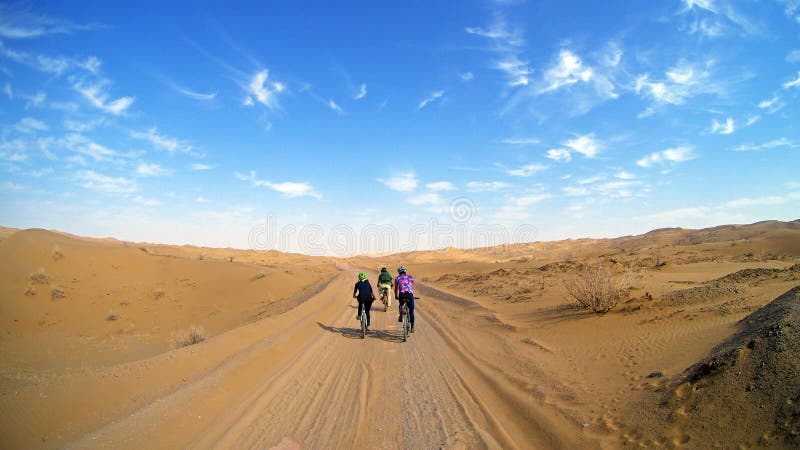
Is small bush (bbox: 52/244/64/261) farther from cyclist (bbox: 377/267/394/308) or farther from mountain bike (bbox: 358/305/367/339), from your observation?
mountain bike (bbox: 358/305/367/339)

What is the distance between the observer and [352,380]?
26.0ft

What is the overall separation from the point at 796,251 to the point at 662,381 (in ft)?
113

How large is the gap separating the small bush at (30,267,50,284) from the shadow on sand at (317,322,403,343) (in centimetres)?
1888

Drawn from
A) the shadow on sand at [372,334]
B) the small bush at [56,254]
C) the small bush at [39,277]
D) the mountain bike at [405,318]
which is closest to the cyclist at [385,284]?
the shadow on sand at [372,334]

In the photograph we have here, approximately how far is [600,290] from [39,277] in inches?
1115

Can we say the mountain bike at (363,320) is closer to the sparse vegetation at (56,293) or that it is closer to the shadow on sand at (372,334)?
the shadow on sand at (372,334)

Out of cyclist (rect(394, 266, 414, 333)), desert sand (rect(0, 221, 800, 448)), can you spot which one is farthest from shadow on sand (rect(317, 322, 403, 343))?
cyclist (rect(394, 266, 414, 333))

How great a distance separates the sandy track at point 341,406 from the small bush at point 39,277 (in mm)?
18987

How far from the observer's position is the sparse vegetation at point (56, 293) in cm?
2078

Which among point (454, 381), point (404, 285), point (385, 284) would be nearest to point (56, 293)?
point (385, 284)

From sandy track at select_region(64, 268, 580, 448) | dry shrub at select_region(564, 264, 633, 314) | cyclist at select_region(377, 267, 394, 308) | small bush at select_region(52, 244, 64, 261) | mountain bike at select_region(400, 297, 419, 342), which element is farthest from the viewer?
small bush at select_region(52, 244, 64, 261)

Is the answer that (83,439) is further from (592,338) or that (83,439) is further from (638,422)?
(592,338)

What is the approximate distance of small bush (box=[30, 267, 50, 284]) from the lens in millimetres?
21734

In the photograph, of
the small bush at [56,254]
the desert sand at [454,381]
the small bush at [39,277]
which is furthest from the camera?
the small bush at [56,254]
